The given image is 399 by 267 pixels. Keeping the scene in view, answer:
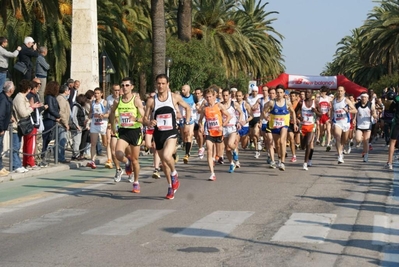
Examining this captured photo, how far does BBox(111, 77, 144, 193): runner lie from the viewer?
14.3 metres

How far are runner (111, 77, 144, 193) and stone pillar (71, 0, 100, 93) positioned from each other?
11.4 metres

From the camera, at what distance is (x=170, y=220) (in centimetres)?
1091

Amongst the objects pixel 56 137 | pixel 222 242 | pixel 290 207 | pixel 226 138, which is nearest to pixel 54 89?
pixel 56 137

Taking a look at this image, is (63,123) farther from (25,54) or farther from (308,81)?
(308,81)

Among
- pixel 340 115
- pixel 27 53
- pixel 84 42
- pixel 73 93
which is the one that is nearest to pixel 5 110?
pixel 27 53

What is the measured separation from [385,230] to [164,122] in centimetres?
486

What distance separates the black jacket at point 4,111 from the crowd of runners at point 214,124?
2127 millimetres

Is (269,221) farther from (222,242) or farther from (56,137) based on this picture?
(56,137)

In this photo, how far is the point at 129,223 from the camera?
10.7 metres

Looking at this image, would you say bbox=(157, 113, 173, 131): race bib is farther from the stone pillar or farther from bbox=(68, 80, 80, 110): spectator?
the stone pillar

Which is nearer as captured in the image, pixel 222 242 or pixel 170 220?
pixel 222 242

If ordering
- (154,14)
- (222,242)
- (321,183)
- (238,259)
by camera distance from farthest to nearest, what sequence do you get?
(154,14) < (321,183) < (222,242) < (238,259)

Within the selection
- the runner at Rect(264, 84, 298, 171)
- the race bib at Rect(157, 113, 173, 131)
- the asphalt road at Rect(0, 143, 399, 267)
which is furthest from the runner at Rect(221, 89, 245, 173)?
the race bib at Rect(157, 113, 173, 131)

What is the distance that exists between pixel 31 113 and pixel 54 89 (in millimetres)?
1635
